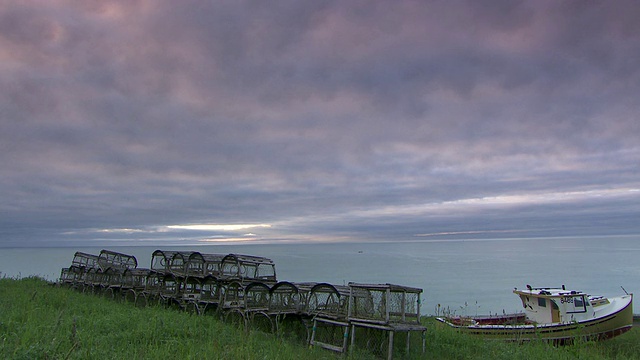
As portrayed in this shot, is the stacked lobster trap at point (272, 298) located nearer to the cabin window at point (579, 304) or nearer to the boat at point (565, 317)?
the boat at point (565, 317)

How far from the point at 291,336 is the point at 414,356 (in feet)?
13.1

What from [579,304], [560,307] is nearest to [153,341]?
[560,307]

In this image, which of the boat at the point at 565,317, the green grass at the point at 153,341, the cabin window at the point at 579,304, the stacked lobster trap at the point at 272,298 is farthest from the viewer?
the cabin window at the point at 579,304

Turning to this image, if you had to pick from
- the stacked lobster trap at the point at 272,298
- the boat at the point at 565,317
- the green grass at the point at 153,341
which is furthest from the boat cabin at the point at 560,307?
the stacked lobster trap at the point at 272,298

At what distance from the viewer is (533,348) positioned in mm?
12969

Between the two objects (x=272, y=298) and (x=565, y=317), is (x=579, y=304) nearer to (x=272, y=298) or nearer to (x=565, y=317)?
(x=565, y=317)

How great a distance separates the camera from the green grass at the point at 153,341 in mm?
8555

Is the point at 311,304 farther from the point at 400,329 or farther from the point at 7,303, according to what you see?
the point at 7,303

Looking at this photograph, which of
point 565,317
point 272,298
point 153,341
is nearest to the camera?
point 153,341

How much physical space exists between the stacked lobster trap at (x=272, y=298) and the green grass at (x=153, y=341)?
0.73m

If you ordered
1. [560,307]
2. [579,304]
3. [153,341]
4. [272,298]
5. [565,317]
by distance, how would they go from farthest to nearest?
[579,304] < [560,307] < [565,317] < [272,298] < [153,341]

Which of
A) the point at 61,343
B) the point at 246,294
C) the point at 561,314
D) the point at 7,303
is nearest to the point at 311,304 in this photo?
the point at 246,294

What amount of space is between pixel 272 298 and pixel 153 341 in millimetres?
5276

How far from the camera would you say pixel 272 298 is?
1505 centimetres
